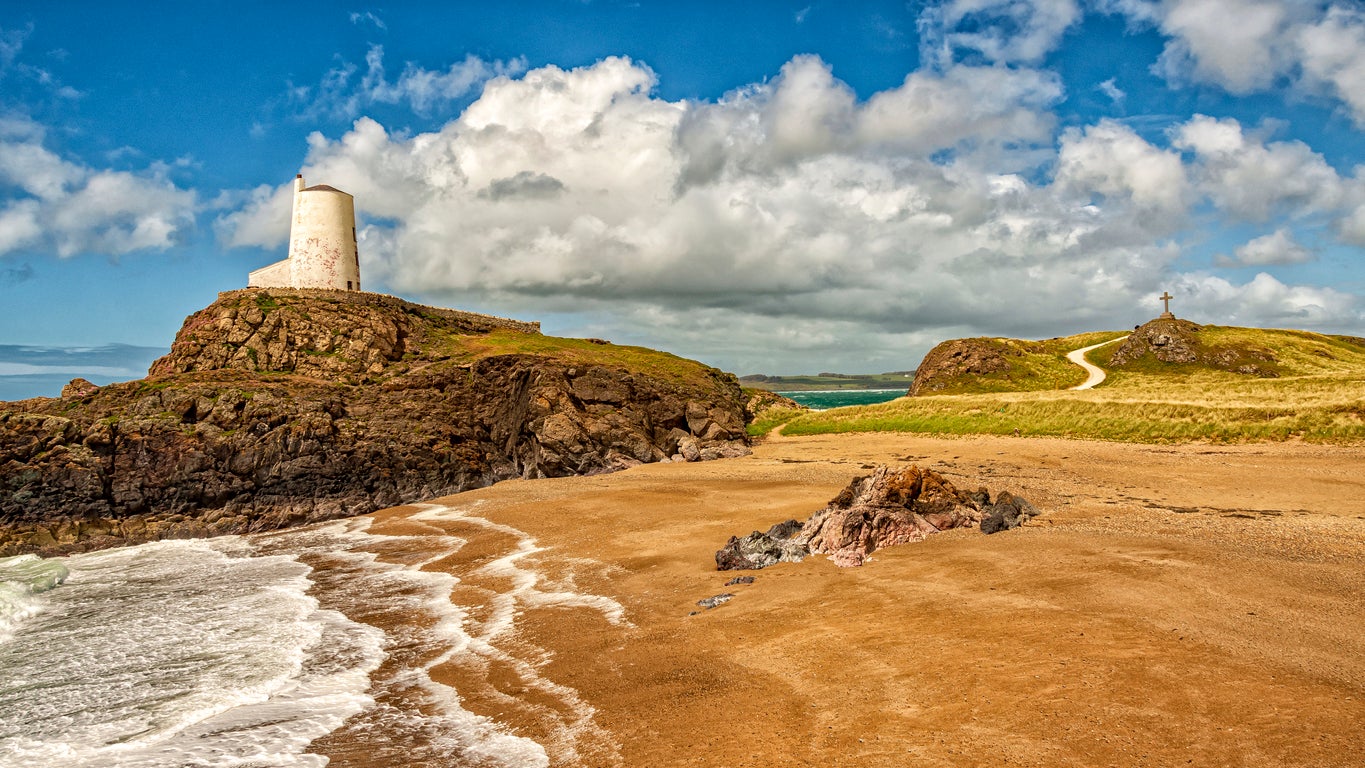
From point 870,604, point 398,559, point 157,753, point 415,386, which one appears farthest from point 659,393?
point 157,753

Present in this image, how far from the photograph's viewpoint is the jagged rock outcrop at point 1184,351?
207ft

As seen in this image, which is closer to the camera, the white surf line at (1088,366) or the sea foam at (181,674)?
the sea foam at (181,674)

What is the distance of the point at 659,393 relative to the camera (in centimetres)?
4631

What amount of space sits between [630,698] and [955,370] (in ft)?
217

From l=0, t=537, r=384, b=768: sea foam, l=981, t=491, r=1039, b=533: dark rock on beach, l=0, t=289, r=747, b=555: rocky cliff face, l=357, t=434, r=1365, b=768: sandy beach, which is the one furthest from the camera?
l=0, t=289, r=747, b=555: rocky cliff face

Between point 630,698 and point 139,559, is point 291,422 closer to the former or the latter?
point 139,559

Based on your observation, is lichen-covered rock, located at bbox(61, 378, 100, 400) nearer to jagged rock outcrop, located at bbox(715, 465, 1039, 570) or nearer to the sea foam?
the sea foam

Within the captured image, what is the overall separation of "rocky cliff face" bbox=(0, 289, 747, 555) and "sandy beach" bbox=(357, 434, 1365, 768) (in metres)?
16.9

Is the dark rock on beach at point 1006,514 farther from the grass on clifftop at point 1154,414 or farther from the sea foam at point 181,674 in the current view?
the grass on clifftop at point 1154,414

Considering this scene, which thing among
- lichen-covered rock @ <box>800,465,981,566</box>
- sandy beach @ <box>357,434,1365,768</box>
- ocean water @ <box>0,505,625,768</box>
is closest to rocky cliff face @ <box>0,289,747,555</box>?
ocean water @ <box>0,505,625,768</box>

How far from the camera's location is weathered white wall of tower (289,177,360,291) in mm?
52125

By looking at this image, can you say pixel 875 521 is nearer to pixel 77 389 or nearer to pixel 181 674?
pixel 181 674

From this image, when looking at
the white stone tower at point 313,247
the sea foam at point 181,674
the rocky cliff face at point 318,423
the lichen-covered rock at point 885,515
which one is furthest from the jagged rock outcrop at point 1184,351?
the sea foam at point 181,674

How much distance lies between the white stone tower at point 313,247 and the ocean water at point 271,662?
31.6 metres
